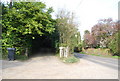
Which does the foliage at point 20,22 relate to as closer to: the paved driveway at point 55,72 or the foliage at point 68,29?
the foliage at point 68,29

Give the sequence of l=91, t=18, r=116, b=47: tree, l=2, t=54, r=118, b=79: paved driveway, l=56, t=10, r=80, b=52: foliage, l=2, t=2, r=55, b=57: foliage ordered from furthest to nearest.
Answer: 1. l=91, t=18, r=116, b=47: tree
2. l=56, t=10, r=80, b=52: foliage
3. l=2, t=2, r=55, b=57: foliage
4. l=2, t=54, r=118, b=79: paved driveway

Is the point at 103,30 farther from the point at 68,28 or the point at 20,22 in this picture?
the point at 20,22

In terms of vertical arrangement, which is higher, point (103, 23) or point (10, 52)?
point (103, 23)

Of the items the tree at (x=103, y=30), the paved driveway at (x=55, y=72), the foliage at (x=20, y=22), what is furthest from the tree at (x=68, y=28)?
the tree at (x=103, y=30)

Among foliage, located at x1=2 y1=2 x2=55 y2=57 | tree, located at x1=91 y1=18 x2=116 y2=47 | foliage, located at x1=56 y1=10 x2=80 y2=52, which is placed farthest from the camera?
tree, located at x1=91 y1=18 x2=116 y2=47

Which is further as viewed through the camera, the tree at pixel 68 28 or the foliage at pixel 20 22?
the tree at pixel 68 28

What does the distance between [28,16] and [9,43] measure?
3.42m

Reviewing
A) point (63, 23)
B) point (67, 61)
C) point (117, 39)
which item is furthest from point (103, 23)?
point (67, 61)

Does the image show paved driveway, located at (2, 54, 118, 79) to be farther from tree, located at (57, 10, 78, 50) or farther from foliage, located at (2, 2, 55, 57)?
tree, located at (57, 10, 78, 50)

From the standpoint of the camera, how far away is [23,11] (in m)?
11.0

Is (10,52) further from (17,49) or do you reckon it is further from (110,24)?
(110,24)

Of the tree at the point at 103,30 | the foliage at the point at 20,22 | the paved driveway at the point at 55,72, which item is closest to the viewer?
the paved driveway at the point at 55,72

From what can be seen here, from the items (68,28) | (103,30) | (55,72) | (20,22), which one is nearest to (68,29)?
(68,28)

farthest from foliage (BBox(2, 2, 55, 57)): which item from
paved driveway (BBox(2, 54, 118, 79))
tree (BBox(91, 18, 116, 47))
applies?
tree (BBox(91, 18, 116, 47))
